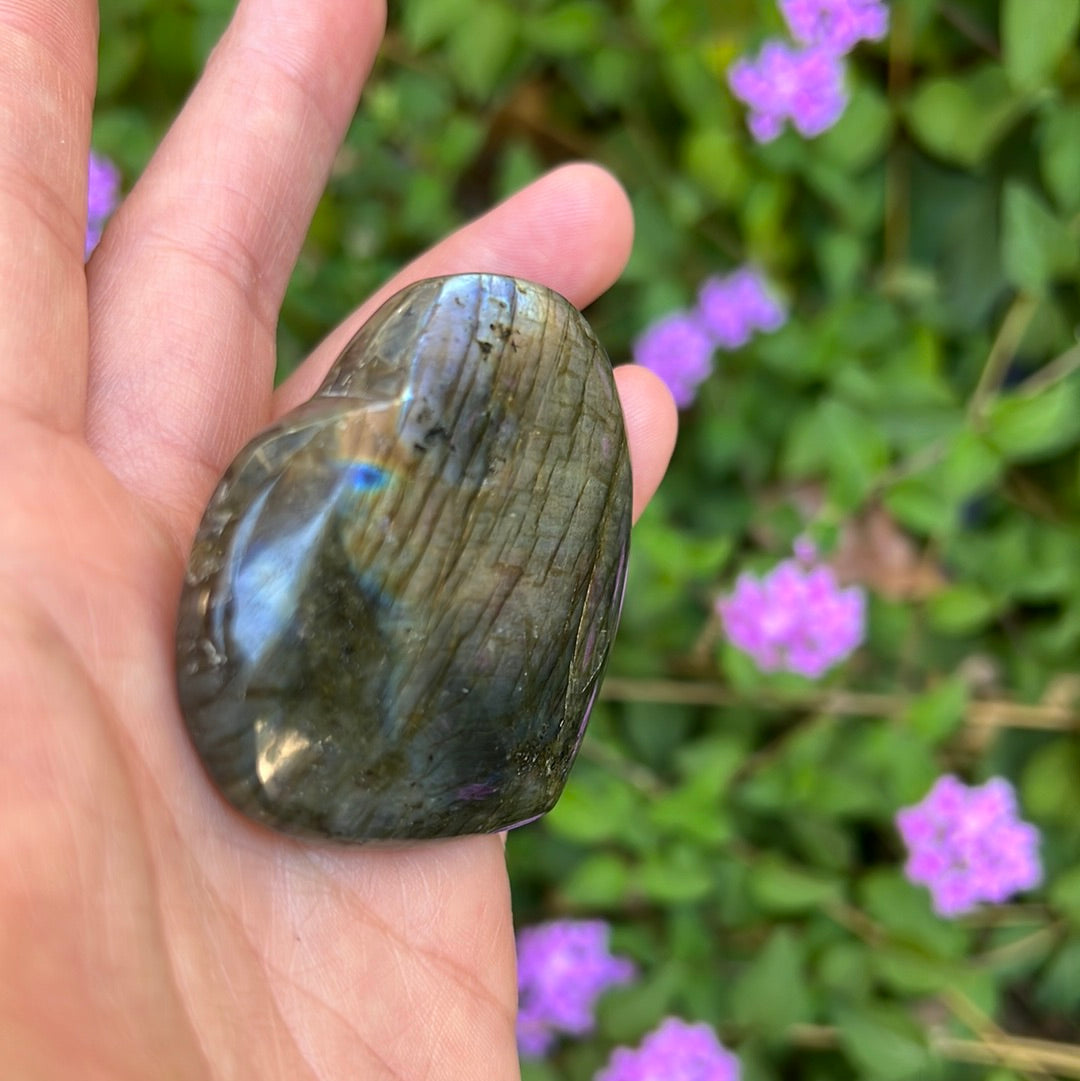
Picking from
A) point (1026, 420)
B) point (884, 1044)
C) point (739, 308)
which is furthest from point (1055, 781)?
point (739, 308)

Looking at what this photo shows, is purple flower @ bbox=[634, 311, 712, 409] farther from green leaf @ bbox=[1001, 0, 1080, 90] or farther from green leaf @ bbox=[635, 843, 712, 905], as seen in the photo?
green leaf @ bbox=[635, 843, 712, 905]

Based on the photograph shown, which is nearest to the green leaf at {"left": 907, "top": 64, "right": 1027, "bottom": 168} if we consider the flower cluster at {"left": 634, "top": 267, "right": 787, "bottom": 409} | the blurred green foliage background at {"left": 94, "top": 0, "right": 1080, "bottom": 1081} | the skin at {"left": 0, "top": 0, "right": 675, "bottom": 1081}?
the blurred green foliage background at {"left": 94, "top": 0, "right": 1080, "bottom": 1081}

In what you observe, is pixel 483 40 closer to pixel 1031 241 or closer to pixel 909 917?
pixel 1031 241

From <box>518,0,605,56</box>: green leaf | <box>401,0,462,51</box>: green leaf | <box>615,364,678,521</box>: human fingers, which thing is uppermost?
<box>401,0,462,51</box>: green leaf

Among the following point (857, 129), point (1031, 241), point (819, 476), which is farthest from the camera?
point (819, 476)

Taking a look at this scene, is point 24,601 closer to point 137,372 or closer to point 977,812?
point 137,372

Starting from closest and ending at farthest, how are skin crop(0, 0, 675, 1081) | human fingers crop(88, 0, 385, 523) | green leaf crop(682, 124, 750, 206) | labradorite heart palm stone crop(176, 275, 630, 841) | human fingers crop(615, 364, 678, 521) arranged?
skin crop(0, 0, 675, 1081) < labradorite heart palm stone crop(176, 275, 630, 841) < human fingers crop(88, 0, 385, 523) < human fingers crop(615, 364, 678, 521) < green leaf crop(682, 124, 750, 206)

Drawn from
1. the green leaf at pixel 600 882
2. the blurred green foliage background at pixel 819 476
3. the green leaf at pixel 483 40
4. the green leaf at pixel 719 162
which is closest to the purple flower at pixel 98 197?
the blurred green foliage background at pixel 819 476
